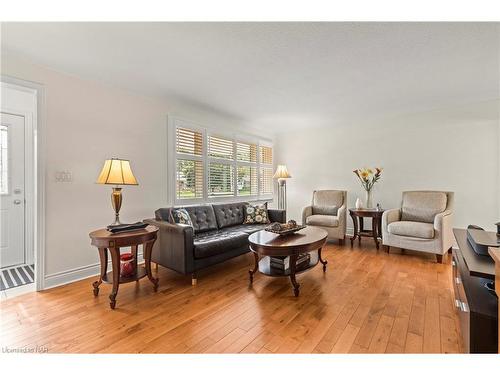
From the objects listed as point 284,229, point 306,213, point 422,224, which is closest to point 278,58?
point 284,229

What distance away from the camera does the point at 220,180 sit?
4.36 meters

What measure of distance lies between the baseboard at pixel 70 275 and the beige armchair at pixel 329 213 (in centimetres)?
324

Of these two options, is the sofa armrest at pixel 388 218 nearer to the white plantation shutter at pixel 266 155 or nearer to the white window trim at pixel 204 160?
the white window trim at pixel 204 160

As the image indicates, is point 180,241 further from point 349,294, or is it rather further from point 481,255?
point 481,255

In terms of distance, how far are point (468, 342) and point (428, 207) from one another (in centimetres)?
290

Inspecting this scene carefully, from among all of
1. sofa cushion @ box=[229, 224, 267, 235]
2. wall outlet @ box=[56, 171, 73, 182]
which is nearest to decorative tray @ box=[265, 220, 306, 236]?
sofa cushion @ box=[229, 224, 267, 235]

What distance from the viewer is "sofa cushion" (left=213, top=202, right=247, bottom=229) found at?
12.0 feet

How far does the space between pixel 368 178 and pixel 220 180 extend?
2.82 metres

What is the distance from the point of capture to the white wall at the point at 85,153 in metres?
2.51

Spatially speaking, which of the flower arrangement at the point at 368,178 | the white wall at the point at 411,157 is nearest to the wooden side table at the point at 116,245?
the flower arrangement at the point at 368,178

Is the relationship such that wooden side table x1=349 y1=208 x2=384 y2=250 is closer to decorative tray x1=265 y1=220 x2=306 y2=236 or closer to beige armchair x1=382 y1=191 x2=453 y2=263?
beige armchair x1=382 y1=191 x2=453 y2=263

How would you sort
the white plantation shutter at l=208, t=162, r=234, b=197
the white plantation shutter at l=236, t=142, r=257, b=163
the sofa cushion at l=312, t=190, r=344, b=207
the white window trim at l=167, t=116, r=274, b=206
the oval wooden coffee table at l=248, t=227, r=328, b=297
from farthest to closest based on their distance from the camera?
the white plantation shutter at l=236, t=142, r=257, b=163 → the sofa cushion at l=312, t=190, r=344, b=207 → the white plantation shutter at l=208, t=162, r=234, b=197 → the white window trim at l=167, t=116, r=274, b=206 → the oval wooden coffee table at l=248, t=227, r=328, b=297

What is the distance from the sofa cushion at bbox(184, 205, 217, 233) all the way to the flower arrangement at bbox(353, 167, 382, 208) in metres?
2.84

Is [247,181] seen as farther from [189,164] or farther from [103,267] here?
[103,267]
